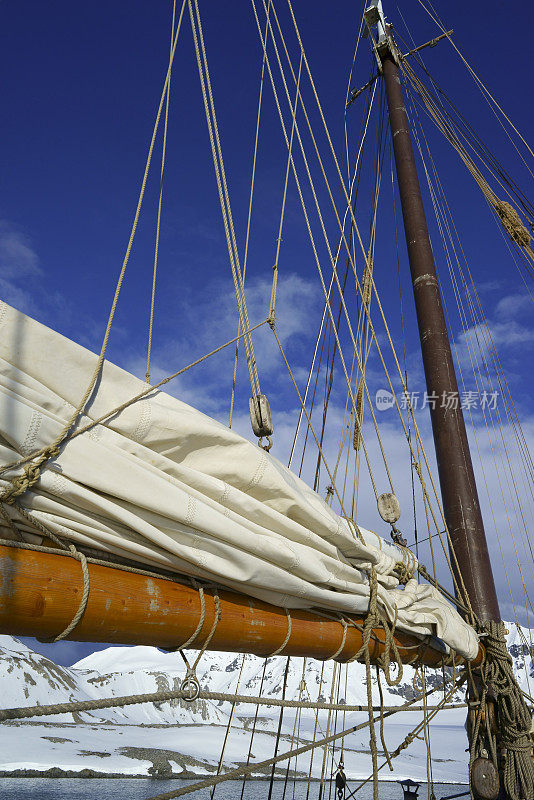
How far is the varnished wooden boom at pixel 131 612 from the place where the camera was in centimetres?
123

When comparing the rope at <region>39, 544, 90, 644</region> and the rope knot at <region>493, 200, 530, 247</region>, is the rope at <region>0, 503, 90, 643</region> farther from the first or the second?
the rope knot at <region>493, 200, 530, 247</region>

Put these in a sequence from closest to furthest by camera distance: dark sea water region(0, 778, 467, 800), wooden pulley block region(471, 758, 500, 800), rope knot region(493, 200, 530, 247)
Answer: wooden pulley block region(471, 758, 500, 800) → rope knot region(493, 200, 530, 247) → dark sea water region(0, 778, 467, 800)

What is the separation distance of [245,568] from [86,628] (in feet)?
1.67

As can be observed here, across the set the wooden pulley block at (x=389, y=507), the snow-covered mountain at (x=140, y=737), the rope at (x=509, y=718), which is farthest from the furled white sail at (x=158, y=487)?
the snow-covered mountain at (x=140, y=737)

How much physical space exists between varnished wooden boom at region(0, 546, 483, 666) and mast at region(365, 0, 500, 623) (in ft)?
7.04

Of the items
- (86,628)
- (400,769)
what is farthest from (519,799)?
(400,769)

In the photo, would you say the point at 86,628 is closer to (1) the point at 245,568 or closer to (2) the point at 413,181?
(1) the point at 245,568

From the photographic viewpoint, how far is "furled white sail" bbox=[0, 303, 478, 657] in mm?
1370

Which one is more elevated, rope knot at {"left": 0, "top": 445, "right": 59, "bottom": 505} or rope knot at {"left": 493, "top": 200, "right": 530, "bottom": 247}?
rope knot at {"left": 493, "top": 200, "right": 530, "bottom": 247}

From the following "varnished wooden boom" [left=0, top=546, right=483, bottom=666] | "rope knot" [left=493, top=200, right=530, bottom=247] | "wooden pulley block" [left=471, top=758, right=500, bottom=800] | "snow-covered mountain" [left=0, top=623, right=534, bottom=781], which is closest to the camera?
"varnished wooden boom" [left=0, top=546, right=483, bottom=666]

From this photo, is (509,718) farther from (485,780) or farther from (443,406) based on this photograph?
(443,406)

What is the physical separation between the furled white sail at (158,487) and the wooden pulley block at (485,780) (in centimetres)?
191

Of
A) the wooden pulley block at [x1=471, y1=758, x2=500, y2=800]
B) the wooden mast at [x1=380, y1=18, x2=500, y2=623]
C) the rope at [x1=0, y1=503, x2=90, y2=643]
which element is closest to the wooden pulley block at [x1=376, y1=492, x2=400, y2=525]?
the wooden mast at [x1=380, y1=18, x2=500, y2=623]

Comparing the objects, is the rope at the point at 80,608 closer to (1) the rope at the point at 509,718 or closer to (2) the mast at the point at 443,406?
(1) the rope at the point at 509,718
